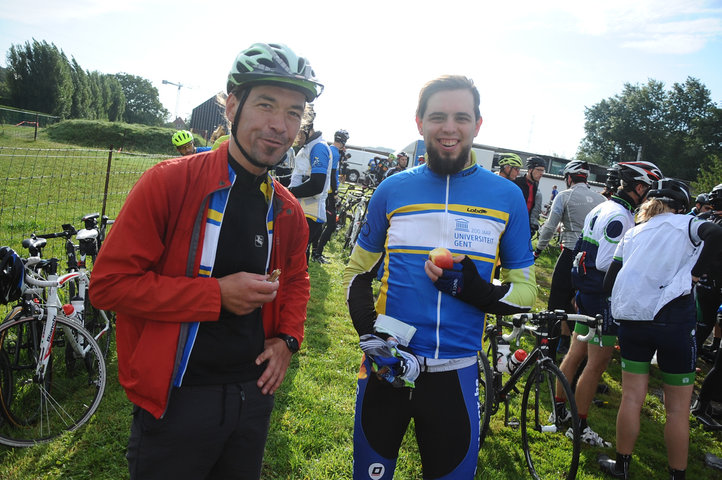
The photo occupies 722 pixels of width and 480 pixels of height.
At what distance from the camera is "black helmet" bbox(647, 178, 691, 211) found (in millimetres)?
3498

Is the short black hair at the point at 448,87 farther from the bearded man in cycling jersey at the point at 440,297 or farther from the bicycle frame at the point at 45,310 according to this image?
the bicycle frame at the point at 45,310

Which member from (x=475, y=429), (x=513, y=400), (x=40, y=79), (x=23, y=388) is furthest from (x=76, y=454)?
(x=40, y=79)

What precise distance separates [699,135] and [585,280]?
67668mm

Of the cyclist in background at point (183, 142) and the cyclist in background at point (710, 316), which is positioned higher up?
the cyclist in background at point (183, 142)

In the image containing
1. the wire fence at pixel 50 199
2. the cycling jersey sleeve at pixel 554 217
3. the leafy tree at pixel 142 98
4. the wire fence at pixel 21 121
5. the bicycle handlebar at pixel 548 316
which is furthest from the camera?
the leafy tree at pixel 142 98

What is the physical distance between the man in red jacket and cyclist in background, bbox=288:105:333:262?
4109 millimetres

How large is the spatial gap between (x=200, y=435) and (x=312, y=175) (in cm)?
475

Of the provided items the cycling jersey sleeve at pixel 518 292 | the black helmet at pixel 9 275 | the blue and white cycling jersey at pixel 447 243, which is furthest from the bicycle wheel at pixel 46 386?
the cycling jersey sleeve at pixel 518 292

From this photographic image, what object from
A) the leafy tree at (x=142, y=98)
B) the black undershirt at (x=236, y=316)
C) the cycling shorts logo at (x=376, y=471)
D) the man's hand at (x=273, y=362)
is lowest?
the cycling shorts logo at (x=376, y=471)

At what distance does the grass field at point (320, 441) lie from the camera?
3.19 meters

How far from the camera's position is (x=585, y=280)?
4.48m

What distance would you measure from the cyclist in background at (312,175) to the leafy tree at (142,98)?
103 m

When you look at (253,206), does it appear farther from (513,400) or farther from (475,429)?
(513,400)

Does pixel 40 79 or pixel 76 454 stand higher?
pixel 40 79
